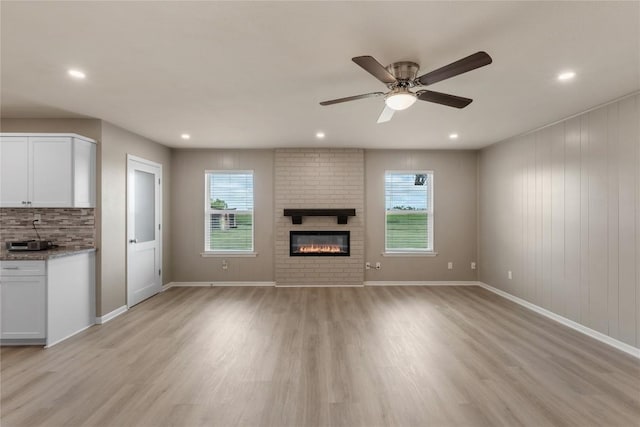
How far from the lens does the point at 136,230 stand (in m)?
4.58

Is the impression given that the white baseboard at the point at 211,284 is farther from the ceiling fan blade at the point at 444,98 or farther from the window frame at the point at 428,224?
the ceiling fan blade at the point at 444,98

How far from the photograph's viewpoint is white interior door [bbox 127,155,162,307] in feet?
14.5

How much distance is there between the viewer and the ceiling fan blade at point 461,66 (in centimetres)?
177

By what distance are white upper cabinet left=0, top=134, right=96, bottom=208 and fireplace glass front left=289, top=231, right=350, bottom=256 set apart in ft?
10.9

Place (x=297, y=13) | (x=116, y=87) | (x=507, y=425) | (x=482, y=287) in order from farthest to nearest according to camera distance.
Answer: (x=482, y=287) → (x=116, y=87) → (x=507, y=425) → (x=297, y=13)

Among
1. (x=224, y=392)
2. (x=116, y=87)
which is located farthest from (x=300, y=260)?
(x=116, y=87)

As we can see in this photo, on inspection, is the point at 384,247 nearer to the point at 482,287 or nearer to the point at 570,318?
the point at 482,287

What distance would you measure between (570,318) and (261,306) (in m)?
4.08

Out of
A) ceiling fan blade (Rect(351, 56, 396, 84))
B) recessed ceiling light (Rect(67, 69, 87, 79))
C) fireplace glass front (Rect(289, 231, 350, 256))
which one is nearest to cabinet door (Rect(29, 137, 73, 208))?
recessed ceiling light (Rect(67, 69, 87, 79))

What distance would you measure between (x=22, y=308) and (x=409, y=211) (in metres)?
5.71

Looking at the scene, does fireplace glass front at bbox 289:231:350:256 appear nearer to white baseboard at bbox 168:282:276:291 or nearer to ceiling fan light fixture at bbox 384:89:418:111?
white baseboard at bbox 168:282:276:291

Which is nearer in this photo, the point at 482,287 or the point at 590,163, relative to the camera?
the point at 590,163

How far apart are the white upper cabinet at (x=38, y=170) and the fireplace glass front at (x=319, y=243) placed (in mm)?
3331

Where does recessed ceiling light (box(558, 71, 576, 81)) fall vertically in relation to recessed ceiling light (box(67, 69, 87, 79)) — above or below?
below
